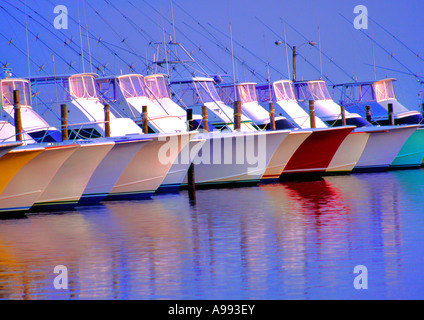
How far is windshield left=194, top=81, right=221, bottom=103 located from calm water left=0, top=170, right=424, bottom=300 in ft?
29.6

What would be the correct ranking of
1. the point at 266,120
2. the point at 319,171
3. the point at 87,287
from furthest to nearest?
the point at 266,120 → the point at 319,171 → the point at 87,287

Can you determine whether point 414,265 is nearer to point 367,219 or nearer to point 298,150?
point 367,219

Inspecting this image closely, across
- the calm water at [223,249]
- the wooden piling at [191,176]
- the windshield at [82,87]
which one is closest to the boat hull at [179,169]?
the wooden piling at [191,176]

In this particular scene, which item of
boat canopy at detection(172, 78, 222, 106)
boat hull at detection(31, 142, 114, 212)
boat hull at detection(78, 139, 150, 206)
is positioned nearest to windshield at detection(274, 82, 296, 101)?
boat canopy at detection(172, 78, 222, 106)

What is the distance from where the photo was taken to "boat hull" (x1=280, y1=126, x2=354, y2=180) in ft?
96.2

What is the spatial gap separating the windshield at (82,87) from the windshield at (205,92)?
5.77m

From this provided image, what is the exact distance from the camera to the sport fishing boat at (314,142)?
29.5 meters

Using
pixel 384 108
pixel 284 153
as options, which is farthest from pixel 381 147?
pixel 284 153

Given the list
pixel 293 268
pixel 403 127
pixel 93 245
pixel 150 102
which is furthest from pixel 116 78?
pixel 293 268

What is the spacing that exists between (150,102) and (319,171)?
7508mm

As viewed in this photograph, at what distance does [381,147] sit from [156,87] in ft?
34.1

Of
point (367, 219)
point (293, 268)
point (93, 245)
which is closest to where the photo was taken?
point (293, 268)

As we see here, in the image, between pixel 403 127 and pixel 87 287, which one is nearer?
pixel 87 287
